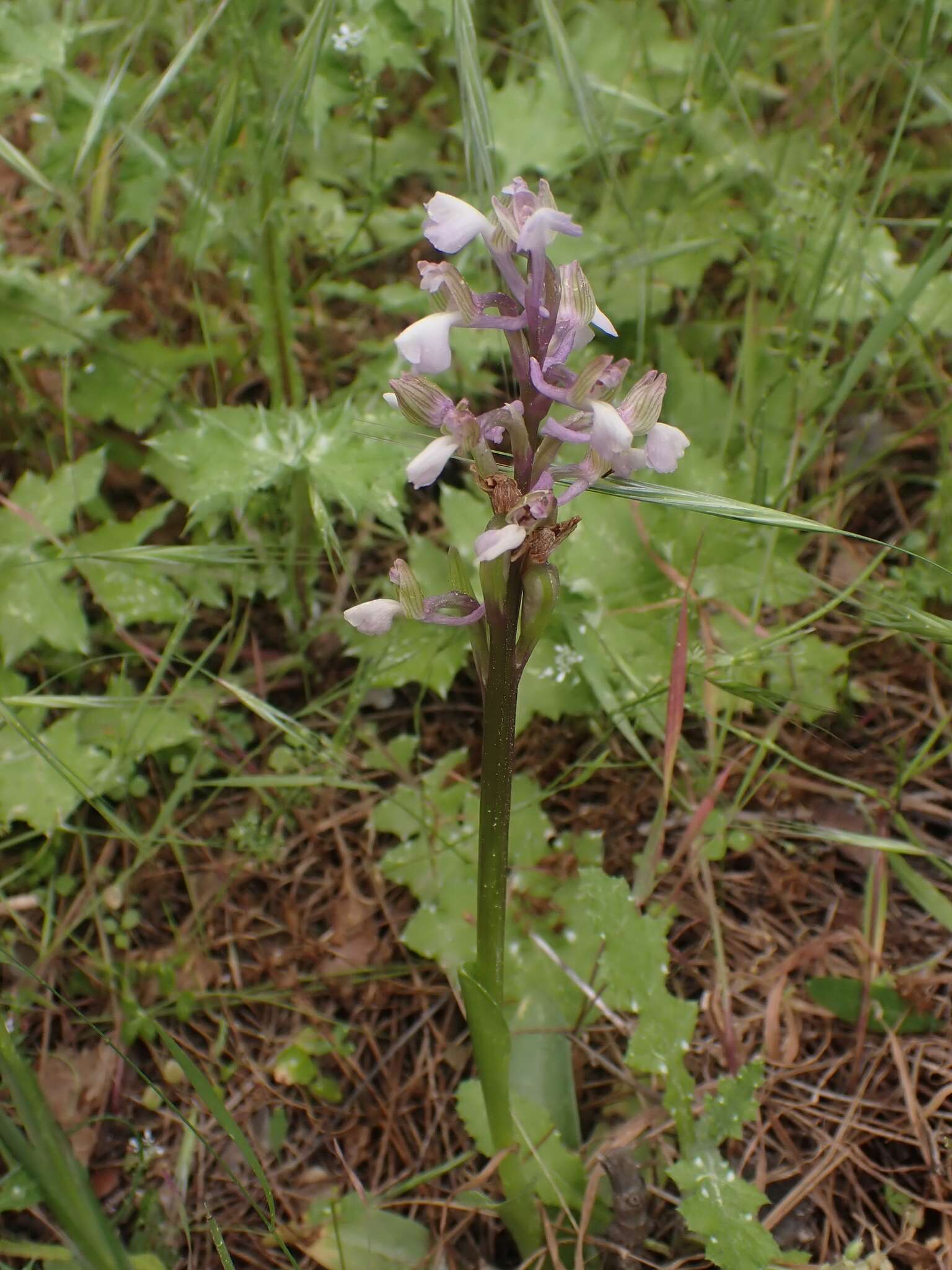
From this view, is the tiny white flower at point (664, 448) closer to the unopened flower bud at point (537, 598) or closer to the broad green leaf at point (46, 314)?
the unopened flower bud at point (537, 598)

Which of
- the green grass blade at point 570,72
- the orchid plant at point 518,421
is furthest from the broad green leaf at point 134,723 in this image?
the green grass blade at point 570,72

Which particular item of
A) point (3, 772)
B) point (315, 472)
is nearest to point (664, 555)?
point (315, 472)

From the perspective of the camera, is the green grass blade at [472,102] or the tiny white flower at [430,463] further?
the green grass blade at [472,102]

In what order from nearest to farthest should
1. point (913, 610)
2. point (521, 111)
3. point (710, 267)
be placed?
point (913, 610) < point (521, 111) < point (710, 267)

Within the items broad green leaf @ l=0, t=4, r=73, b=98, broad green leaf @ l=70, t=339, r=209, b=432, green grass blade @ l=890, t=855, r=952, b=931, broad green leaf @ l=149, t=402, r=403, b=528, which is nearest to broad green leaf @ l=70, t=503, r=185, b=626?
broad green leaf @ l=149, t=402, r=403, b=528

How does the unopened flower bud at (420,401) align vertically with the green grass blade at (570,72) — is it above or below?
below

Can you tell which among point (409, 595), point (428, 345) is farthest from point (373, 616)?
point (428, 345)

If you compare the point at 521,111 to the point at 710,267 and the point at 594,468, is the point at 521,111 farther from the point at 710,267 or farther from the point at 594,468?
the point at 594,468
